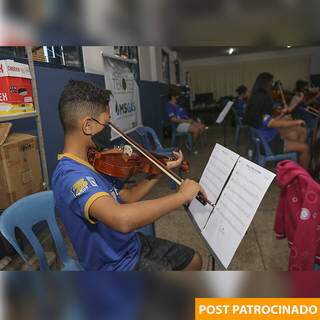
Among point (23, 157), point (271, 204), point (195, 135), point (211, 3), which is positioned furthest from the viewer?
point (195, 135)

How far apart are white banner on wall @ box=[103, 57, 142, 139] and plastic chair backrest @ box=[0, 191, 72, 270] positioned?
71.3 inches

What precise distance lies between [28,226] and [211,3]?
1.29 metres

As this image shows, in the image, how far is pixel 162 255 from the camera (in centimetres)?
130

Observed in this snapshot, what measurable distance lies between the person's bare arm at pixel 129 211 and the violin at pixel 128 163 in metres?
0.11

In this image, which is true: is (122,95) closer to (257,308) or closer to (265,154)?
(265,154)

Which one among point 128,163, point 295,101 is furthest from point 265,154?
point 295,101

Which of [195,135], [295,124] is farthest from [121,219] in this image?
[195,135]

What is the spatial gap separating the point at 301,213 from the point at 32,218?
3.80ft

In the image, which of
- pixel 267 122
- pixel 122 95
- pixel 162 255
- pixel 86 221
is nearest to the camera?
pixel 86 221

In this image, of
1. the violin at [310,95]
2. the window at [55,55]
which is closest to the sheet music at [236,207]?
the window at [55,55]

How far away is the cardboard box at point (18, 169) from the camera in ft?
5.17

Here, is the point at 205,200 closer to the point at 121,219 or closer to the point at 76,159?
the point at 121,219

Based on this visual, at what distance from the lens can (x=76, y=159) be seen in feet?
3.63

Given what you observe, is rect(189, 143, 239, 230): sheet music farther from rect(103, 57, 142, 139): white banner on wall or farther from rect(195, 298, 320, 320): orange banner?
rect(103, 57, 142, 139): white banner on wall
